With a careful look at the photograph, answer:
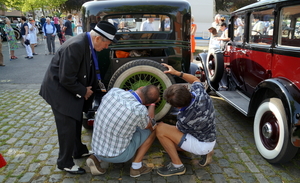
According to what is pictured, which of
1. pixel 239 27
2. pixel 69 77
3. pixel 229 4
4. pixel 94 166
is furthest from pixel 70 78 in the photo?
pixel 229 4

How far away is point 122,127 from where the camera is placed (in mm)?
2453

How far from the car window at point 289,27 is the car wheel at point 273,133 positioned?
33.1 inches

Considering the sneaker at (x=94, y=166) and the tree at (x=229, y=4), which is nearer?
the sneaker at (x=94, y=166)

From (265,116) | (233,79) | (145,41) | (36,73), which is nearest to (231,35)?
(233,79)

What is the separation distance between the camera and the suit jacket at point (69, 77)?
2.42 meters

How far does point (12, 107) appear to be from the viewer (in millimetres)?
4980

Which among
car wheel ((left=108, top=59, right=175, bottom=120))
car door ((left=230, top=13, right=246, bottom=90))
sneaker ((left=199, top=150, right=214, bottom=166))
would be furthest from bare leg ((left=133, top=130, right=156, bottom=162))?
car door ((left=230, top=13, right=246, bottom=90))

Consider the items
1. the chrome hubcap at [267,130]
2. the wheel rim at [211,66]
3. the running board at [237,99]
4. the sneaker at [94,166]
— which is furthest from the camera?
the wheel rim at [211,66]

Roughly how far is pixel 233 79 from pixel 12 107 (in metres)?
4.54

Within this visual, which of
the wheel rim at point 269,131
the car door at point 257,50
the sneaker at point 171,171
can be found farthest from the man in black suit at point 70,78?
the car door at point 257,50

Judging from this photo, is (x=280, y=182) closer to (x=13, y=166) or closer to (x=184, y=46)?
(x=184, y=46)

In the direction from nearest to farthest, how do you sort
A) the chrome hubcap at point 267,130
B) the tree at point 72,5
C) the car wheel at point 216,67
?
1. the chrome hubcap at point 267,130
2. the car wheel at point 216,67
3. the tree at point 72,5

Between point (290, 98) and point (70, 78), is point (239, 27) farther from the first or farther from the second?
point (70, 78)

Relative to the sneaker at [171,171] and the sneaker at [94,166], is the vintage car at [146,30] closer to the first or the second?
the sneaker at [94,166]
